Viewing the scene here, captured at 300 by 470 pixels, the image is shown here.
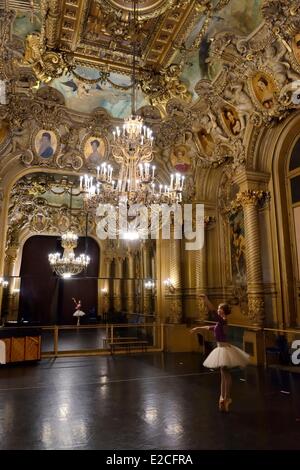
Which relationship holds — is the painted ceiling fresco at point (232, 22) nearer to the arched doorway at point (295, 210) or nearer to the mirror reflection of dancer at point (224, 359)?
the arched doorway at point (295, 210)

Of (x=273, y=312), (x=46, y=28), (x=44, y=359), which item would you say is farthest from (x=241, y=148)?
(x=44, y=359)

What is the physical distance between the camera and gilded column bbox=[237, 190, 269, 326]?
26.5ft

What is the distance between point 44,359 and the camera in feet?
30.1

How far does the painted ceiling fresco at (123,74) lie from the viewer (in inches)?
268

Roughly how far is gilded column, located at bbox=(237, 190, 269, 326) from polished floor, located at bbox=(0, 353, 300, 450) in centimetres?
145

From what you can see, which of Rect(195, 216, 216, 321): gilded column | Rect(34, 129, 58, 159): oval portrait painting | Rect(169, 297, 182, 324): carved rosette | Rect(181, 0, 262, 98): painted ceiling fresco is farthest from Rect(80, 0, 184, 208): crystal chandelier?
Rect(169, 297, 182, 324): carved rosette

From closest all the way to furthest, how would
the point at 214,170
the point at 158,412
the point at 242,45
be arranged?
the point at 158,412
the point at 242,45
the point at 214,170

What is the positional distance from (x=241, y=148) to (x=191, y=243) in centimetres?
378

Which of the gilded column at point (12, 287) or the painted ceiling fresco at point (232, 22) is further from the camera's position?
the gilded column at point (12, 287)

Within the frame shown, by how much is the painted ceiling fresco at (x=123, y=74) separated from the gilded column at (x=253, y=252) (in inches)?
135

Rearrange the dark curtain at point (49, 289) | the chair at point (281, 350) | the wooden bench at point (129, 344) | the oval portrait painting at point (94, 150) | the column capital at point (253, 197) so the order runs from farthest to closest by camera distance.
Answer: the dark curtain at point (49, 289) → the oval portrait painting at point (94, 150) → the wooden bench at point (129, 344) → the column capital at point (253, 197) → the chair at point (281, 350)

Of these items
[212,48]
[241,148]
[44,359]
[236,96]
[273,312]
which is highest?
[212,48]

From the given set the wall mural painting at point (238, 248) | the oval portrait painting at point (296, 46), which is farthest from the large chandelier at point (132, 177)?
the wall mural painting at point (238, 248)

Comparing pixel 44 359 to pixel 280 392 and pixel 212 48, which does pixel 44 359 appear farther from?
pixel 212 48
